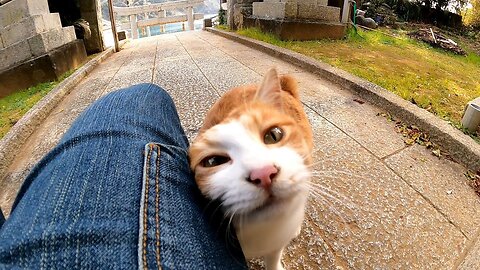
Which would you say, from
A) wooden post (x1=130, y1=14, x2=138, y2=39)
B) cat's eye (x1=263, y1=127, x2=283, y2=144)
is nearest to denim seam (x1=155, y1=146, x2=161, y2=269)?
cat's eye (x1=263, y1=127, x2=283, y2=144)

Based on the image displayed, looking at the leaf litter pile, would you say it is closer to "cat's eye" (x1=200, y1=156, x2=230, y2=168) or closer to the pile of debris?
"cat's eye" (x1=200, y1=156, x2=230, y2=168)

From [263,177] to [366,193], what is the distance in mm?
1377

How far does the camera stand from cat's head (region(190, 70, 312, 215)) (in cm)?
99

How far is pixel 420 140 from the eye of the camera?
2.69 metres

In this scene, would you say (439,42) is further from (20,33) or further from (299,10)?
(20,33)

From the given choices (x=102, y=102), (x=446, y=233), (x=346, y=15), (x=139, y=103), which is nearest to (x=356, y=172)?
(x=446, y=233)

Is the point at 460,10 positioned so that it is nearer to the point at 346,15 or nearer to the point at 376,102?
the point at 346,15

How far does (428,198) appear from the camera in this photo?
1982 mm

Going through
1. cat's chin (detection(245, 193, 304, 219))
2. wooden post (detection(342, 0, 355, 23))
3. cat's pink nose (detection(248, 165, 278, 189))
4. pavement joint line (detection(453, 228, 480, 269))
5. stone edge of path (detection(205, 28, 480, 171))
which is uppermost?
wooden post (detection(342, 0, 355, 23))

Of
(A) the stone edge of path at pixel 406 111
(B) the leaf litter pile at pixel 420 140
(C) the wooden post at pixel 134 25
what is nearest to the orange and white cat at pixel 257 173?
(B) the leaf litter pile at pixel 420 140

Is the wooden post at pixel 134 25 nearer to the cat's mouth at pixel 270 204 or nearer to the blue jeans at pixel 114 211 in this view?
the blue jeans at pixel 114 211

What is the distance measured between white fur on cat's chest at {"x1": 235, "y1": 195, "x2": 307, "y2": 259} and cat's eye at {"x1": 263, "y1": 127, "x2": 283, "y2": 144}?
10.6 inches

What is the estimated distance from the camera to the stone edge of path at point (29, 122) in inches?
104

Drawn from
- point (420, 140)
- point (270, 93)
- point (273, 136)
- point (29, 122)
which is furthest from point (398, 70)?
point (29, 122)
